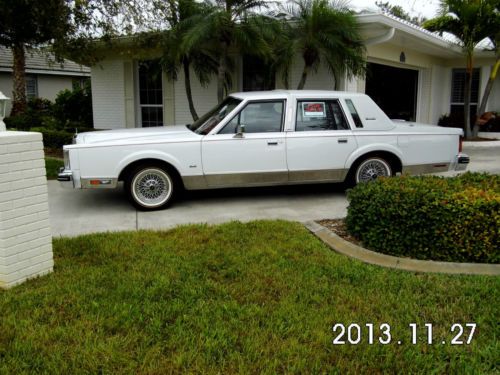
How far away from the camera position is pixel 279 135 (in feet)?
23.5

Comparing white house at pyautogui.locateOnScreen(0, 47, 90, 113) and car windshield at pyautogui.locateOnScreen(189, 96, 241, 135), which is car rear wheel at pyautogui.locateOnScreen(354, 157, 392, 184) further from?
white house at pyautogui.locateOnScreen(0, 47, 90, 113)

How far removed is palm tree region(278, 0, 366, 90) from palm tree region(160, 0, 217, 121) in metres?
1.87

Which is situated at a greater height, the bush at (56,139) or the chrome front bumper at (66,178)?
the bush at (56,139)

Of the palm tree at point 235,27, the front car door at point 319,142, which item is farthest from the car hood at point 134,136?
the palm tree at point 235,27

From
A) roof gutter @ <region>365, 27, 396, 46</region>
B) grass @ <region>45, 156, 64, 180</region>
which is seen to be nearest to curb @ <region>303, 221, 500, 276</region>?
grass @ <region>45, 156, 64, 180</region>

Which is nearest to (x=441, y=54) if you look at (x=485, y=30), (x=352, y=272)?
(x=485, y=30)

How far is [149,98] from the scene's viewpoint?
15312mm

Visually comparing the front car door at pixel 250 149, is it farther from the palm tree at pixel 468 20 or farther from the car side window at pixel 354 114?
the palm tree at pixel 468 20

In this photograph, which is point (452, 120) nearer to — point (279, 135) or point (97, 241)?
point (279, 135)

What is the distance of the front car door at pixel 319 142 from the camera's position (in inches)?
285

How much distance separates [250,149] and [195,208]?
118 centimetres

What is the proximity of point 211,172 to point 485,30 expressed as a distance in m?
10.9

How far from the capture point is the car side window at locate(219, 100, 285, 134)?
707cm

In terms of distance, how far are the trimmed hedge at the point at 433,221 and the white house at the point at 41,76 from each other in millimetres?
23951
